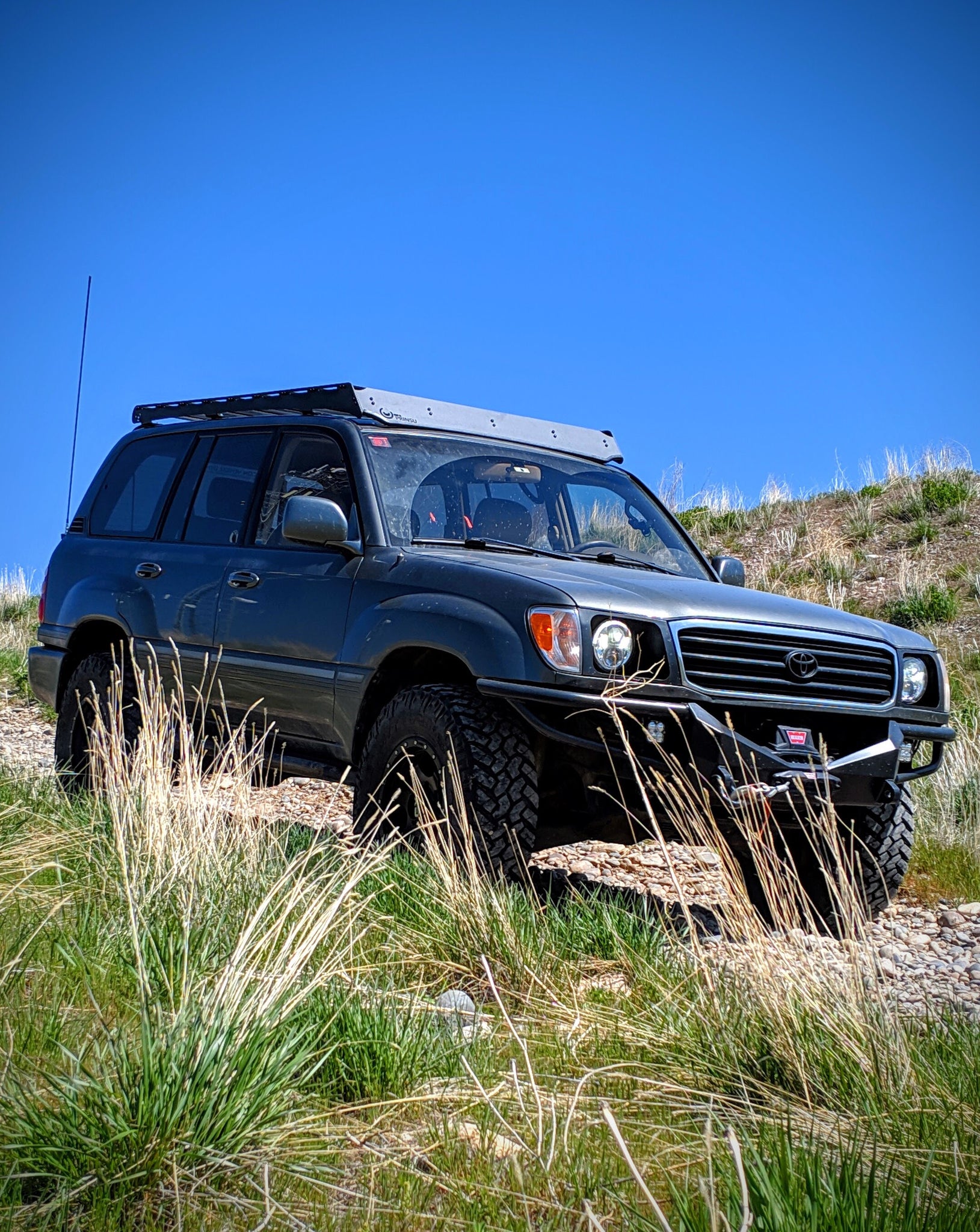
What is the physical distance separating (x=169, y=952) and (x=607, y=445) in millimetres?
4406

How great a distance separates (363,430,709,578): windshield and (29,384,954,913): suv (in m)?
0.01

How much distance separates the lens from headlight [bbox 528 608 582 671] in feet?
15.2

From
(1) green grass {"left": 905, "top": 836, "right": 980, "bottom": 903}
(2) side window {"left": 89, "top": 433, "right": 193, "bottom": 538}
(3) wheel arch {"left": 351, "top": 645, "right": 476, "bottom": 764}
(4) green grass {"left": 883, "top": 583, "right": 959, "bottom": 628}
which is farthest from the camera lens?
(4) green grass {"left": 883, "top": 583, "right": 959, "bottom": 628}

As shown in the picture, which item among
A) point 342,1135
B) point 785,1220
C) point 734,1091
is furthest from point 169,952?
point 785,1220

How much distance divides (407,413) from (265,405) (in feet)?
3.07

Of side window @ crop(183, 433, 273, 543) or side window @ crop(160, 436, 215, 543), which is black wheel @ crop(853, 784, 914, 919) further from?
side window @ crop(160, 436, 215, 543)

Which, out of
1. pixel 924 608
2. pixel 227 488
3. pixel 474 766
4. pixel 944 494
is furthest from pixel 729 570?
pixel 944 494

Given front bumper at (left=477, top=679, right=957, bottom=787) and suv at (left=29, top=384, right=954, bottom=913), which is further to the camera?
suv at (left=29, top=384, right=954, bottom=913)

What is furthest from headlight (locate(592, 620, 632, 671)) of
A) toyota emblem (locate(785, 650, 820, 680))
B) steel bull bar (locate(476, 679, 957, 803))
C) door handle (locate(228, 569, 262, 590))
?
door handle (locate(228, 569, 262, 590))

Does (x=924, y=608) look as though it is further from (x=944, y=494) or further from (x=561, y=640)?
(x=561, y=640)

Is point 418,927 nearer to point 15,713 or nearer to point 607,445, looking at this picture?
point 607,445

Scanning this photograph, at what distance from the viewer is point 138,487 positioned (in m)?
7.34

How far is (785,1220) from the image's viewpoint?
213 centimetres

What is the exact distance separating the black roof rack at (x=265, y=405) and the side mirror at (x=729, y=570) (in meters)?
1.90
